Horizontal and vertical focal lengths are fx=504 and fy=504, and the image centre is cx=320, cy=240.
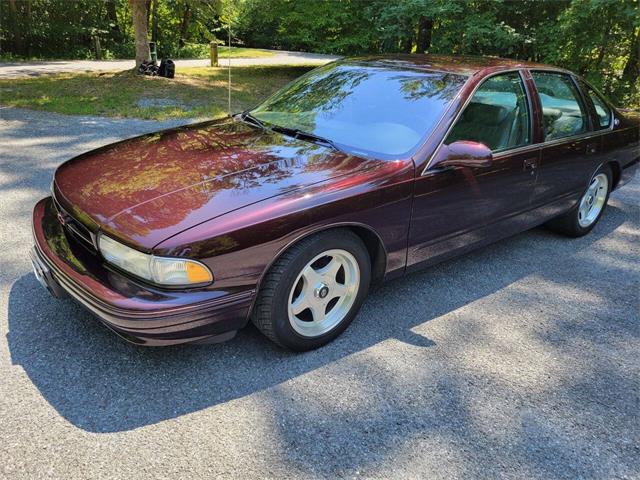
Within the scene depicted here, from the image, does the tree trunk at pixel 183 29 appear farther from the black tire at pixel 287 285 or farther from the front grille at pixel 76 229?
the black tire at pixel 287 285

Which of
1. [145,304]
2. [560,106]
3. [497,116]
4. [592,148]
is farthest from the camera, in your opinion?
[592,148]

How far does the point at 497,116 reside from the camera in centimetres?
341

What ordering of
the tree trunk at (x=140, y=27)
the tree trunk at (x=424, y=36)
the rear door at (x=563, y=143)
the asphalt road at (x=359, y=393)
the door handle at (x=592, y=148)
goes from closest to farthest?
the asphalt road at (x=359, y=393)
the rear door at (x=563, y=143)
the door handle at (x=592, y=148)
the tree trunk at (x=140, y=27)
the tree trunk at (x=424, y=36)

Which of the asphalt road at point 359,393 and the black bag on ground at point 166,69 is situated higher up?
the black bag on ground at point 166,69

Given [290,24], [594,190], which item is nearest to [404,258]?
[594,190]

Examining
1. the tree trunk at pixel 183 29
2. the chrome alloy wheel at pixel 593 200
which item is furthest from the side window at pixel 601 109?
the tree trunk at pixel 183 29

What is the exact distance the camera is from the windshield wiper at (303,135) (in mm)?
3006

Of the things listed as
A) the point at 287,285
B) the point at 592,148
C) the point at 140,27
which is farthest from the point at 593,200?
the point at 140,27

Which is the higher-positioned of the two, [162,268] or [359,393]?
[162,268]

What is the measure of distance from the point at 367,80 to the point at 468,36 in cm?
834

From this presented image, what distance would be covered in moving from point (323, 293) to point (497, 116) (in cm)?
178

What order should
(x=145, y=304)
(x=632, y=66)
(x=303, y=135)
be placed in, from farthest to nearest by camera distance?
(x=632, y=66) < (x=303, y=135) < (x=145, y=304)

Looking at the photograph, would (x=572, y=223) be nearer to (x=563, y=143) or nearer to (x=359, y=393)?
(x=563, y=143)

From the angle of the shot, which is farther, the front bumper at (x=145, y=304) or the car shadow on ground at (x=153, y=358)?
the car shadow on ground at (x=153, y=358)
